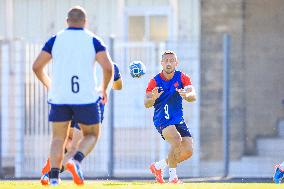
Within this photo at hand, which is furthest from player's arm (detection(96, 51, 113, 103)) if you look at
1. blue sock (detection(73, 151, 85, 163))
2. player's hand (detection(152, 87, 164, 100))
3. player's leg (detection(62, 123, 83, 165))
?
player's hand (detection(152, 87, 164, 100))

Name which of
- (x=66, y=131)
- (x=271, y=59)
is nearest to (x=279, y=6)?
(x=271, y=59)

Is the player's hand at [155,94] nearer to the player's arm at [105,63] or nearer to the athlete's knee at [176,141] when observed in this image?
the athlete's knee at [176,141]

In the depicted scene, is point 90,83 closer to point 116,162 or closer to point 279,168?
point 279,168

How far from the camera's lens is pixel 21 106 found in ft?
73.2

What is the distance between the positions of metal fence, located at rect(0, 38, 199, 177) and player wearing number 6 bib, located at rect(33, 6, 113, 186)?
8579mm

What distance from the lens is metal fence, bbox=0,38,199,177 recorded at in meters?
22.1

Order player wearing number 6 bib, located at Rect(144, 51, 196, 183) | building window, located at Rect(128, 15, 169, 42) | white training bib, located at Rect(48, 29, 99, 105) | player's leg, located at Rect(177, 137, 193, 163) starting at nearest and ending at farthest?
white training bib, located at Rect(48, 29, 99, 105)
player wearing number 6 bib, located at Rect(144, 51, 196, 183)
player's leg, located at Rect(177, 137, 193, 163)
building window, located at Rect(128, 15, 169, 42)

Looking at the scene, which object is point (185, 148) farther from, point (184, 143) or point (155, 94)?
point (155, 94)

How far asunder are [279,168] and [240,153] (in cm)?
624

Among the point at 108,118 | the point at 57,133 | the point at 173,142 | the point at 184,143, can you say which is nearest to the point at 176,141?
the point at 173,142

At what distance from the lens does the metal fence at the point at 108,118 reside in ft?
72.5

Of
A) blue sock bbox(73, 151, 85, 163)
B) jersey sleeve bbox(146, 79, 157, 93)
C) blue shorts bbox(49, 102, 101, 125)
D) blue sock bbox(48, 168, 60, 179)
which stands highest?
jersey sleeve bbox(146, 79, 157, 93)

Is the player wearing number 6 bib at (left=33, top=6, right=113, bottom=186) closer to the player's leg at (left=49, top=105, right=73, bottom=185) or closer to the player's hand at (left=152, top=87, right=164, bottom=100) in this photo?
the player's leg at (left=49, top=105, right=73, bottom=185)

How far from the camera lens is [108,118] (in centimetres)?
2198
